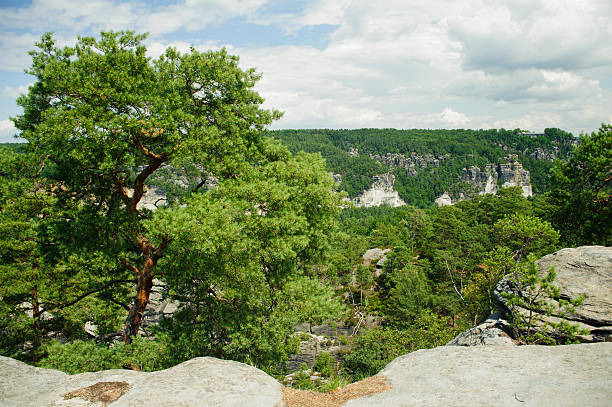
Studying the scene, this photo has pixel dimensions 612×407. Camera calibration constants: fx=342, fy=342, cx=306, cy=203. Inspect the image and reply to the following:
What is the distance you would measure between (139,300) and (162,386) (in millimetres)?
6000

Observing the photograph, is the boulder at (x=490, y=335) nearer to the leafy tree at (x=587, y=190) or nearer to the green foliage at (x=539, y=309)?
the green foliage at (x=539, y=309)

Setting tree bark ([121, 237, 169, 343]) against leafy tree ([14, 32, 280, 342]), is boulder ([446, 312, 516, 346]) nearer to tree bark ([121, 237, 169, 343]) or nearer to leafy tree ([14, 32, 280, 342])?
leafy tree ([14, 32, 280, 342])

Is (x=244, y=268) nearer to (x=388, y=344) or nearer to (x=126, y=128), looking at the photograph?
(x=126, y=128)

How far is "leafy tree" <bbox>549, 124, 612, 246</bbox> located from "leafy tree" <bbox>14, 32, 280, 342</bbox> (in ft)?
63.9

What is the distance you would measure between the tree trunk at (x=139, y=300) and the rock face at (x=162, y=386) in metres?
3.36

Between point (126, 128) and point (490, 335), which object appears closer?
point (126, 128)

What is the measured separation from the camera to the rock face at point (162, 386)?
7109 mm

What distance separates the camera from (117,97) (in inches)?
415

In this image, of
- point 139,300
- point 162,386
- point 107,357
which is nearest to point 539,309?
point 162,386

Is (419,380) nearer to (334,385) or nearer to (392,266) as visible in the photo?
(334,385)

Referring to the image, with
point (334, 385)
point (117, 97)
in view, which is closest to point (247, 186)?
point (117, 97)

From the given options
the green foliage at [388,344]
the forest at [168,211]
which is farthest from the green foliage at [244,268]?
the green foliage at [388,344]

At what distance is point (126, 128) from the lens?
10430mm

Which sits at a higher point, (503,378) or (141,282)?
Answer: (141,282)
